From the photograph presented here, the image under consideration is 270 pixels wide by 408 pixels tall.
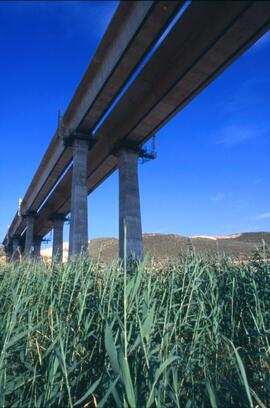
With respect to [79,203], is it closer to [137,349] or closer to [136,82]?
[136,82]

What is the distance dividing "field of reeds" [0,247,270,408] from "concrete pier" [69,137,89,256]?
1416 cm

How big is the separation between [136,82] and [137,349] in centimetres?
1617

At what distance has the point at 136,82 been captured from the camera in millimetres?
16875

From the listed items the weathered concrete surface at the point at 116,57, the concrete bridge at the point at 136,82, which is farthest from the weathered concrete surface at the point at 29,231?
the weathered concrete surface at the point at 116,57

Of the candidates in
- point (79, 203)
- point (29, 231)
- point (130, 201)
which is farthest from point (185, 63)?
point (29, 231)

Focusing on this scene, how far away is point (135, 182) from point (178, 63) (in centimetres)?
848

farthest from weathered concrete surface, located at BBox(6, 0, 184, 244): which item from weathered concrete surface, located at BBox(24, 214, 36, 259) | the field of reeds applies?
weathered concrete surface, located at BBox(24, 214, 36, 259)

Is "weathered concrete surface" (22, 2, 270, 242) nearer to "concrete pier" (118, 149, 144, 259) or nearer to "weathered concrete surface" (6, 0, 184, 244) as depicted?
"weathered concrete surface" (6, 0, 184, 244)

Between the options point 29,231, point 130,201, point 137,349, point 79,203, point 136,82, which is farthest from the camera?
point 29,231

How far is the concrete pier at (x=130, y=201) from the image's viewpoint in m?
20.0

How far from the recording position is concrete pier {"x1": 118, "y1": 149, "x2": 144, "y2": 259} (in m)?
20.0

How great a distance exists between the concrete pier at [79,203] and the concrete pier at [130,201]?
2566 mm

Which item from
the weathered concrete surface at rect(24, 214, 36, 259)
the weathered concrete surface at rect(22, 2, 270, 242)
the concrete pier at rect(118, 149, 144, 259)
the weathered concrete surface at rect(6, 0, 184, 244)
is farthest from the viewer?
the weathered concrete surface at rect(24, 214, 36, 259)

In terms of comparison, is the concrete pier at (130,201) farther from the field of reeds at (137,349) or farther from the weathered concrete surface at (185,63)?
the field of reeds at (137,349)
